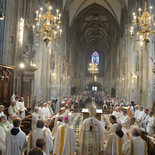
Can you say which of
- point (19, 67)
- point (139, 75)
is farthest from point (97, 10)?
point (19, 67)

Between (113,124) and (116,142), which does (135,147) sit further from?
(113,124)

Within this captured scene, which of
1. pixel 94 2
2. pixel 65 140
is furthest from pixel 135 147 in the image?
pixel 94 2

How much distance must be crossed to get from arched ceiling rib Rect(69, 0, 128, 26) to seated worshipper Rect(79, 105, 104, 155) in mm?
30232

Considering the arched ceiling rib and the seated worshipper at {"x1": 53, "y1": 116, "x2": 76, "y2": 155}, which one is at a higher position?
the arched ceiling rib

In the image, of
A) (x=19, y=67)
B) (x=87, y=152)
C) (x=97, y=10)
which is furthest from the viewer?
(x=97, y=10)

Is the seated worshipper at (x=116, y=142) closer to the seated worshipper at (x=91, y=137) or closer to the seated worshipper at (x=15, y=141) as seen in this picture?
the seated worshipper at (x=91, y=137)

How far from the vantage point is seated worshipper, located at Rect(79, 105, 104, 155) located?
5344mm

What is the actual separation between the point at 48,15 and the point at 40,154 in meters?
8.27

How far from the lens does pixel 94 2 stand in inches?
1362

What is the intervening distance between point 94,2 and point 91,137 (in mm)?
33480

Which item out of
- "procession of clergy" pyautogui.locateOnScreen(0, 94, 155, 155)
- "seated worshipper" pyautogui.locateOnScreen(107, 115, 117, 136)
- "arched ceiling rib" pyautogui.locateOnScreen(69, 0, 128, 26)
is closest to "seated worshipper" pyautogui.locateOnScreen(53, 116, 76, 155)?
"procession of clergy" pyautogui.locateOnScreen(0, 94, 155, 155)

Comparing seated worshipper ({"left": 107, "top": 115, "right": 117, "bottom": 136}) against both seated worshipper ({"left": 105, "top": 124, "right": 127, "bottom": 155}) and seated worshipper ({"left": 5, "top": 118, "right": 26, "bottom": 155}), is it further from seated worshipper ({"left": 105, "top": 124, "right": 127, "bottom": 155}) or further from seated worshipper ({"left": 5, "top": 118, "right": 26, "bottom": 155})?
seated worshipper ({"left": 5, "top": 118, "right": 26, "bottom": 155})

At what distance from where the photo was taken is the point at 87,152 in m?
5.32

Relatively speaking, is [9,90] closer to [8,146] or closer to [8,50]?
[8,50]
